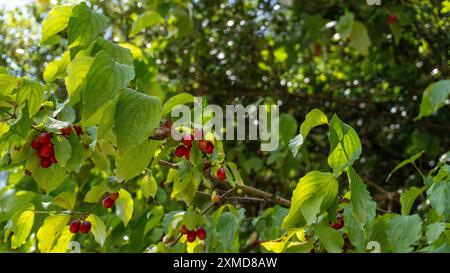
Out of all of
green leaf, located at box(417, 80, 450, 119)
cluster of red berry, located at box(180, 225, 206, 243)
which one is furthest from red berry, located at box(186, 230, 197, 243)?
green leaf, located at box(417, 80, 450, 119)

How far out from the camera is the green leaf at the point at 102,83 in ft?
3.18

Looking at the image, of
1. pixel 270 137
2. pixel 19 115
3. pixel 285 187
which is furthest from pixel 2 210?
pixel 285 187

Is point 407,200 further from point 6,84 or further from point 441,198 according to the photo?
point 6,84

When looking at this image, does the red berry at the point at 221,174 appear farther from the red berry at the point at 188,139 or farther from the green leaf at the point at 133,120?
the green leaf at the point at 133,120

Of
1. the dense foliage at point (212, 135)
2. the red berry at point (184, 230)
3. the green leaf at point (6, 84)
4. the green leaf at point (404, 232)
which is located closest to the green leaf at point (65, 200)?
the dense foliage at point (212, 135)

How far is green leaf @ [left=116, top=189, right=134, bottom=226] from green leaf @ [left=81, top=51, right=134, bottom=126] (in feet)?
1.32

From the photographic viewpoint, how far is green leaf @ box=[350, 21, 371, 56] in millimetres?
2291

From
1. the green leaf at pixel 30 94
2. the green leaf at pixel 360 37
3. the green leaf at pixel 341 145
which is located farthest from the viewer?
the green leaf at pixel 360 37

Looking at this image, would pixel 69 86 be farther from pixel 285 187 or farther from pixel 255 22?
pixel 255 22

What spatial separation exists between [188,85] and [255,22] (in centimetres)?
40

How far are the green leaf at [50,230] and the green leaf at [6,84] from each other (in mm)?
334

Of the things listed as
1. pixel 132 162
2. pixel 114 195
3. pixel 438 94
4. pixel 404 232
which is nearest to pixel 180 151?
pixel 132 162

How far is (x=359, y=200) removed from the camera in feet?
3.22

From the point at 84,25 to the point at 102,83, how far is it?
0.20 meters
